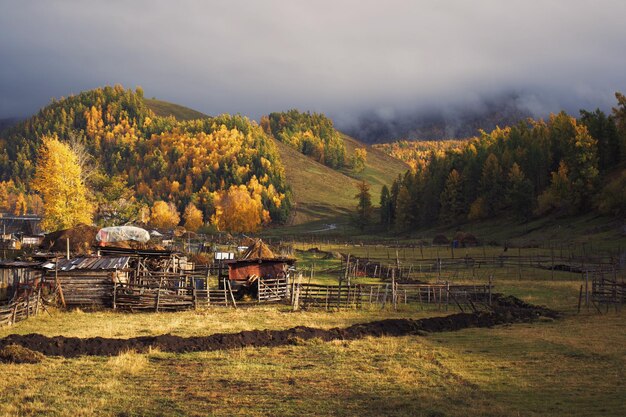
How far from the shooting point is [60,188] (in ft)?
214

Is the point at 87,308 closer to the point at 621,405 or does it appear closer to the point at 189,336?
the point at 189,336

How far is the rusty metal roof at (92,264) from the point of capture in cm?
3525

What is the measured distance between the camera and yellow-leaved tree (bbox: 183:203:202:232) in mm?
161375

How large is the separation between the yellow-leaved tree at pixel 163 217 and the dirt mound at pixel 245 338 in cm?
14094

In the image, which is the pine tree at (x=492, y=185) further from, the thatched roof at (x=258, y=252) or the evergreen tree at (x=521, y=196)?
the thatched roof at (x=258, y=252)

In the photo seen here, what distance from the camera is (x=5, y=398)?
1541 centimetres

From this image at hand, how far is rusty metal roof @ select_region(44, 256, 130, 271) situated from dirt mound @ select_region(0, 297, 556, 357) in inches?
531

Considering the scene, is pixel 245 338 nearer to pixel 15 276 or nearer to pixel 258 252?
pixel 15 276

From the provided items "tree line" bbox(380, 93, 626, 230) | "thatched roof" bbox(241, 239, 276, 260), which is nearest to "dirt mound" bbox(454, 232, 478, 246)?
"tree line" bbox(380, 93, 626, 230)

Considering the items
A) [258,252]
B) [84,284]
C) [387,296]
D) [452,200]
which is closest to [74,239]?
[258,252]

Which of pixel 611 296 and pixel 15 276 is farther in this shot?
pixel 15 276

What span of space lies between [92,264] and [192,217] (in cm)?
13331

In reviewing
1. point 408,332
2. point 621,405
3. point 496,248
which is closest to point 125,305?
point 408,332

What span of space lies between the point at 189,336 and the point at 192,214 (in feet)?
488
